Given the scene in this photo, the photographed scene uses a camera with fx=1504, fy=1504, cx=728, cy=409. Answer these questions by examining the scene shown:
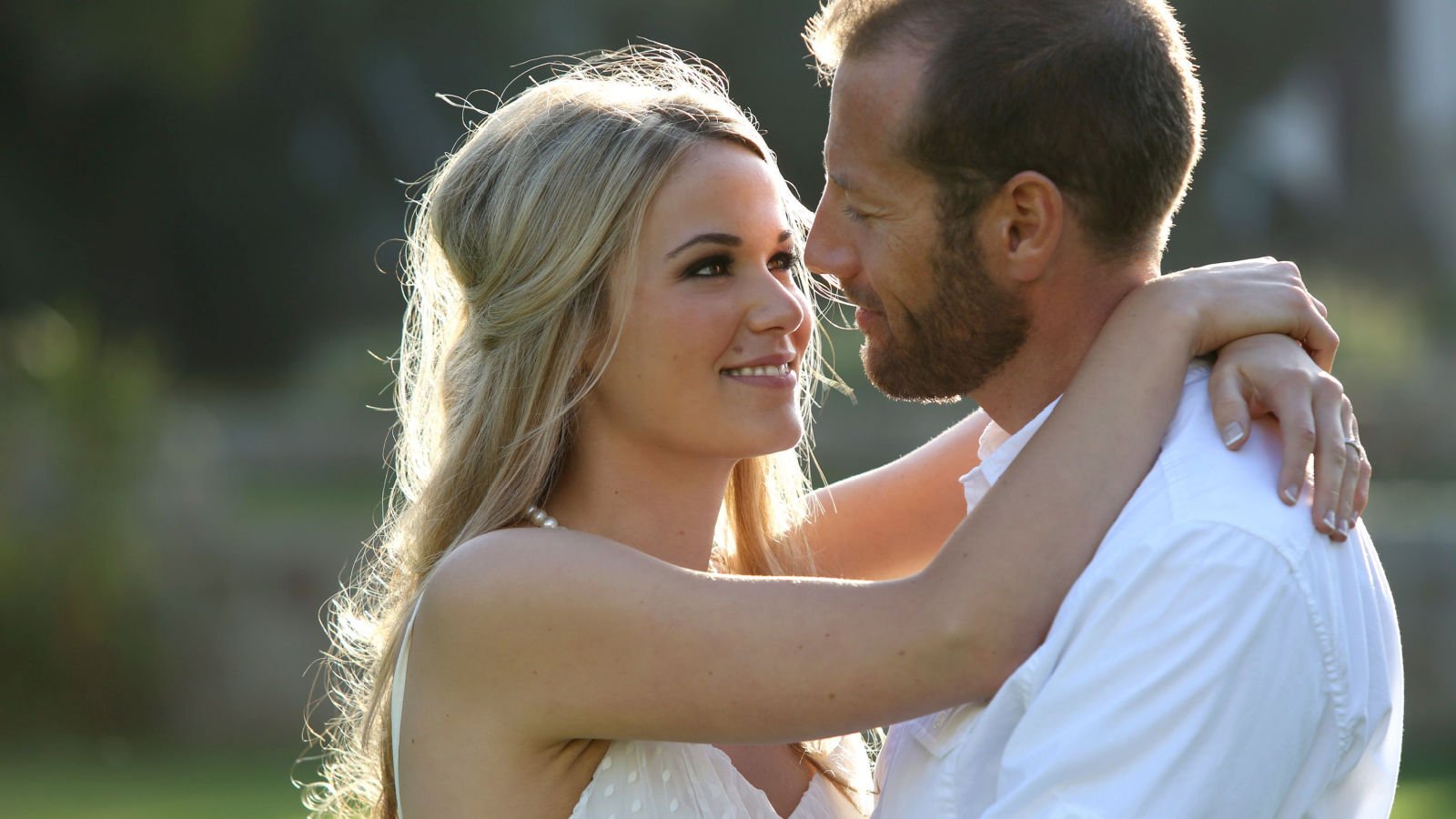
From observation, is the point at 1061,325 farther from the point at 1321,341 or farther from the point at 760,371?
the point at 760,371

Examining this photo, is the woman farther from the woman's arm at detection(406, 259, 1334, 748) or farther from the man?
the man

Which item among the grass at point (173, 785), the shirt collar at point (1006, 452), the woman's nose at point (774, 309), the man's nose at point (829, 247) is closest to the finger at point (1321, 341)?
the shirt collar at point (1006, 452)

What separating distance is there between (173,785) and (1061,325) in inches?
311

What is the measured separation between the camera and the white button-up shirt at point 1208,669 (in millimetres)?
1866

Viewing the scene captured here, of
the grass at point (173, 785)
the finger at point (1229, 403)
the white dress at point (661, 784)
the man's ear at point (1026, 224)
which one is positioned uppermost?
the man's ear at point (1026, 224)

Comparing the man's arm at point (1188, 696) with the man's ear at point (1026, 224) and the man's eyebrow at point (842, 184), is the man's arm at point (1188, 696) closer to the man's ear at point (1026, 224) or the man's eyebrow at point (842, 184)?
the man's ear at point (1026, 224)

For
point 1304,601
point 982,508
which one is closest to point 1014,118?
point 982,508

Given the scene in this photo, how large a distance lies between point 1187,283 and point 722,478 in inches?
39.4

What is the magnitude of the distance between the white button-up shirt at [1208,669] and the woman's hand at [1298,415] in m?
0.03

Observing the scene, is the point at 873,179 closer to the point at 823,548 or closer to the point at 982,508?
the point at 982,508

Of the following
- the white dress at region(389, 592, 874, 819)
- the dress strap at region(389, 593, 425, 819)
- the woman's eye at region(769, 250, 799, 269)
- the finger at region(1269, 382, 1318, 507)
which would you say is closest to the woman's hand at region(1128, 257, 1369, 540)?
the finger at region(1269, 382, 1318, 507)

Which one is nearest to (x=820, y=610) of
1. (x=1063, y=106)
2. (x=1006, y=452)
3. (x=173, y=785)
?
(x=1006, y=452)

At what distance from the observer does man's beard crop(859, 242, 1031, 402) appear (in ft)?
7.86

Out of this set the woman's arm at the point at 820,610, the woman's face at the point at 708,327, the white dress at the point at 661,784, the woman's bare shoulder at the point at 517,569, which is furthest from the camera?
the woman's face at the point at 708,327
